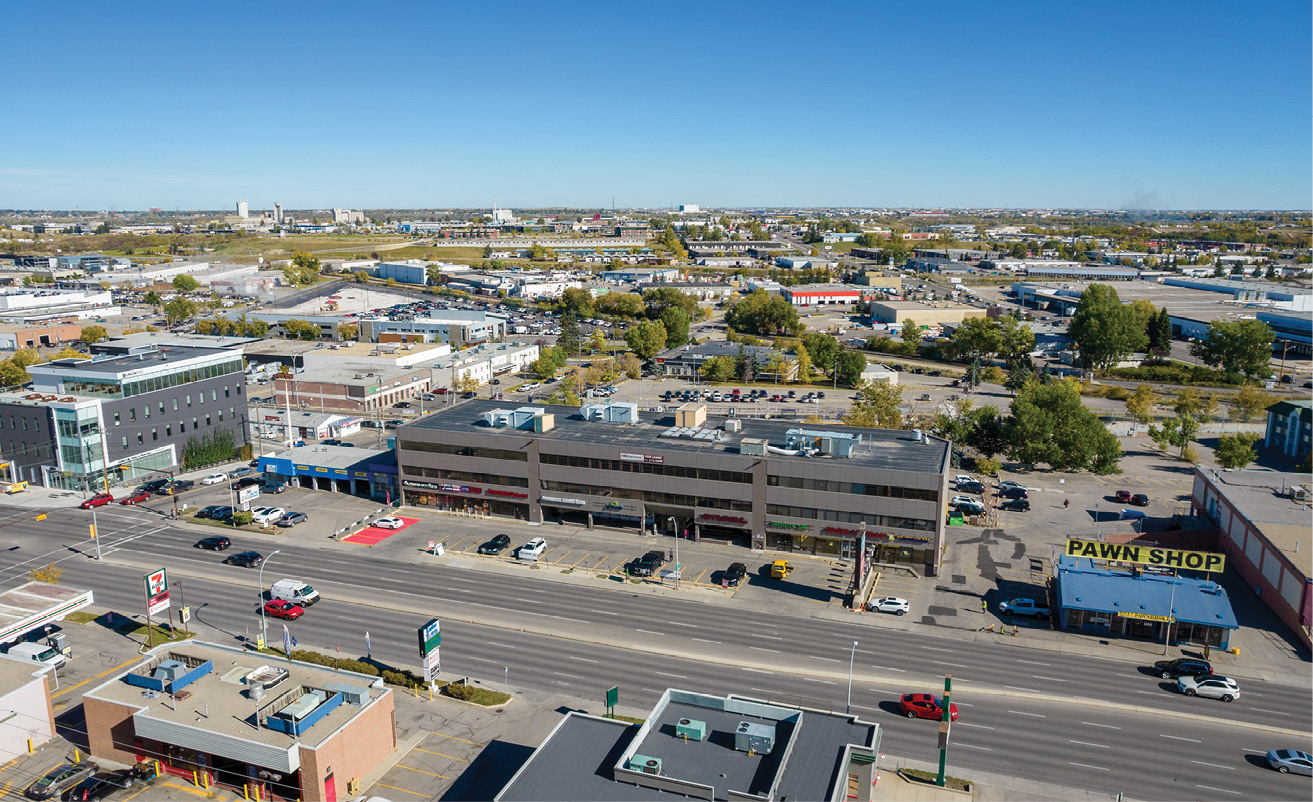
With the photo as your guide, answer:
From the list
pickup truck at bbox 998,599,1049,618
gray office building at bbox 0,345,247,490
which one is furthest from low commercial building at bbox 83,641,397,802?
gray office building at bbox 0,345,247,490

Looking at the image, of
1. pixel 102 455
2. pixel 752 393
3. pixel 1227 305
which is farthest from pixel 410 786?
pixel 1227 305

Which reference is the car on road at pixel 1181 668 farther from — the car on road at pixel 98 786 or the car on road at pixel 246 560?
the car on road at pixel 246 560

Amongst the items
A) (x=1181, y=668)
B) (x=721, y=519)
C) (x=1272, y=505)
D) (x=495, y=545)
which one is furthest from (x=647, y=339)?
(x=1181, y=668)

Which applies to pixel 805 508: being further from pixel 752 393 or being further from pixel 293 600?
pixel 752 393

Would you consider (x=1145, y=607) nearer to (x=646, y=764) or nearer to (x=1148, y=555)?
(x=1148, y=555)

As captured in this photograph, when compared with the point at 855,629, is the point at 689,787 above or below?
above

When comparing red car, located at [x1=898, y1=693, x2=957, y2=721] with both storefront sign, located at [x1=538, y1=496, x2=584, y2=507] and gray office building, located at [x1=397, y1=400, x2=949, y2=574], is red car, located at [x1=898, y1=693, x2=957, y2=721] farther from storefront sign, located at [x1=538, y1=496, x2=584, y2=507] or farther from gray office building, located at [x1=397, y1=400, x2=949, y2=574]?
storefront sign, located at [x1=538, y1=496, x2=584, y2=507]
